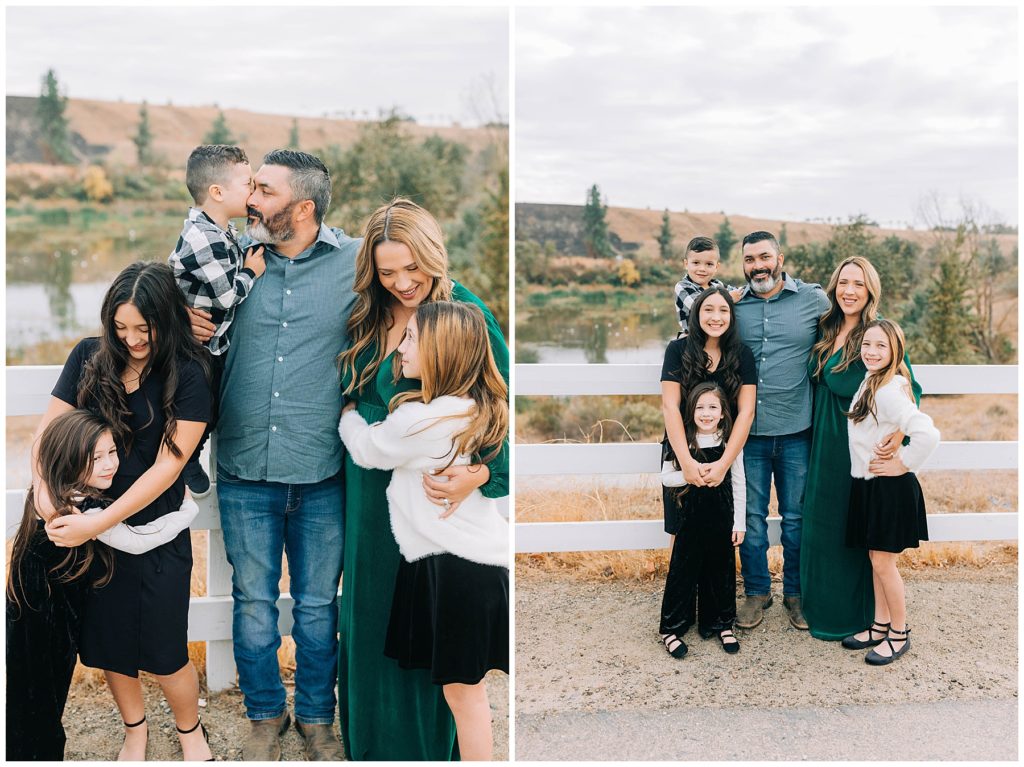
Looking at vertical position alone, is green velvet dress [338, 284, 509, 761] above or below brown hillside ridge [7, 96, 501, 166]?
below

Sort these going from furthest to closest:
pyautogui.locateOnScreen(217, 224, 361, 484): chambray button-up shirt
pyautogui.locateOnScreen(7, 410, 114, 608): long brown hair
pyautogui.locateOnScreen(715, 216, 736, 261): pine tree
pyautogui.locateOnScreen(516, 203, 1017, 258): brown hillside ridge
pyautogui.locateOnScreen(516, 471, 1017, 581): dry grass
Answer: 1. pyautogui.locateOnScreen(715, 216, 736, 261): pine tree
2. pyautogui.locateOnScreen(516, 203, 1017, 258): brown hillside ridge
3. pyautogui.locateOnScreen(516, 471, 1017, 581): dry grass
4. pyautogui.locateOnScreen(217, 224, 361, 484): chambray button-up shirt
5. pyautogui.locateOnScreen(7, 410, 114, 608): long brown hair

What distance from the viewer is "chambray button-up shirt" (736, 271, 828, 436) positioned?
372cm

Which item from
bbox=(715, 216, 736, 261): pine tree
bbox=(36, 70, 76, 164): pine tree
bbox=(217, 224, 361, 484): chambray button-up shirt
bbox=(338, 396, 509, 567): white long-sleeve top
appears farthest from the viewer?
bbox=(36, 70, 76, 164): pine tree

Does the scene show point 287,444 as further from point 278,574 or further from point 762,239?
point 762,239

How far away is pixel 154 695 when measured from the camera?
3.31 metres

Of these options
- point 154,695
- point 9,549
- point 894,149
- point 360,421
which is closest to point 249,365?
point 360,421

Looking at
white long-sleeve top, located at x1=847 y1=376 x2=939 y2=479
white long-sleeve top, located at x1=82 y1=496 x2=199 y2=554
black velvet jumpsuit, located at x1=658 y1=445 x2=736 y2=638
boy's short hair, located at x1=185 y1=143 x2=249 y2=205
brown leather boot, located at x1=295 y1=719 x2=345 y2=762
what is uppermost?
boy's short hair, located at x1=185 y1=143 x2=249 y2=205

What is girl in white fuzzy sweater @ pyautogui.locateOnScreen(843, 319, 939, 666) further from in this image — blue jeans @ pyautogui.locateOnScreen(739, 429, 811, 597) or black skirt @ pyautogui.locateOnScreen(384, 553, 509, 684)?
black skirt @ pyautogui.locateOnScreen(384, 553, 509, 684)

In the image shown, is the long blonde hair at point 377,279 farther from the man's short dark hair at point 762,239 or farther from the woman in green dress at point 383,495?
the man's short dark hair at point 762,239

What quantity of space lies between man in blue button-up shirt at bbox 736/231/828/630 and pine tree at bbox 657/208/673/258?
23.9 ft

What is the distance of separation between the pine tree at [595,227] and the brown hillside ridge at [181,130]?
8.62 ft

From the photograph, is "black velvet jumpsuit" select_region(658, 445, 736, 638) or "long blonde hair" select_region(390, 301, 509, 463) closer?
"long blonde hair" select_region(390, 301, 509, 463)

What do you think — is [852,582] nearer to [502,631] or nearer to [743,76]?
[502,631]

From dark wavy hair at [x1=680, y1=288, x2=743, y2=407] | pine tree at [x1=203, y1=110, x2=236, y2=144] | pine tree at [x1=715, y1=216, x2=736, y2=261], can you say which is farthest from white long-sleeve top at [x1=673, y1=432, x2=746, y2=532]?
pine tree at [x1=203, y1=110, x2=236, y2=144]
